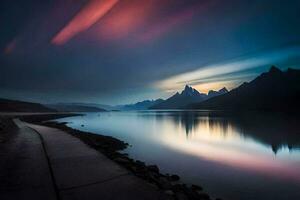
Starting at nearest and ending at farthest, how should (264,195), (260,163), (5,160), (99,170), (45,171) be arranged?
(45,171), (99,170), (5,160), (264,195), (260,163)

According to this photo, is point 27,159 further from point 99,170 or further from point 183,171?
point 183,171

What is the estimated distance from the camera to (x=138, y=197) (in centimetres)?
579

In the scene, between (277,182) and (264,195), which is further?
(277,182)

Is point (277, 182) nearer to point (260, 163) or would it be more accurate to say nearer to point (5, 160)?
point (260, 163)

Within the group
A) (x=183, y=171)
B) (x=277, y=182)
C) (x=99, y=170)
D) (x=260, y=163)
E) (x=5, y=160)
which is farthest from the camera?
(x=260, y=163)

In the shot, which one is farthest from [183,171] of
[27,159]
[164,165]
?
[27,159]

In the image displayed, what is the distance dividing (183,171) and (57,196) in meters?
10.0

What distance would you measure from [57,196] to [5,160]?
18.1 feet

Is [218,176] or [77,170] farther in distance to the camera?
[218,176]

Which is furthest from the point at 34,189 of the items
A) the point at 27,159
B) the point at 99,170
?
the point at 27,159

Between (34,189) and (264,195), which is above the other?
(34,189)

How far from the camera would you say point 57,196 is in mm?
5598

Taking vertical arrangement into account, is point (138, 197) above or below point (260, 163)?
above

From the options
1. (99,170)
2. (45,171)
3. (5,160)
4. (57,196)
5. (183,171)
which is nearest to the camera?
(57,196)
